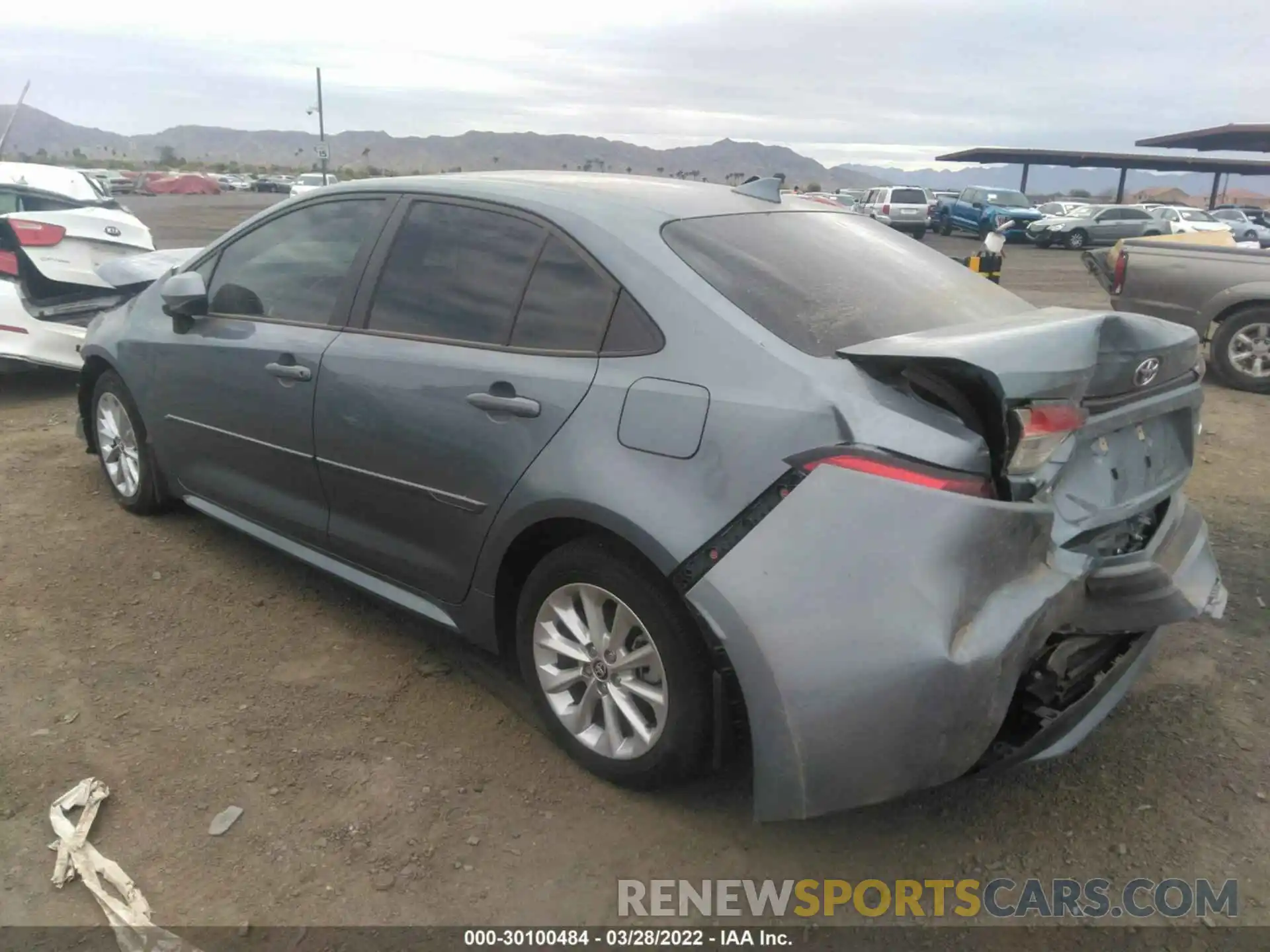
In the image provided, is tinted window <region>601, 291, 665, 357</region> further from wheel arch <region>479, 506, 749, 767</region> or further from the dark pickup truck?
the dark pickup truck

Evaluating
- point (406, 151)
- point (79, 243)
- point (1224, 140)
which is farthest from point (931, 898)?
point (406, 151)

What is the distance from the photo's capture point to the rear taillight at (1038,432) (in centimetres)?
220

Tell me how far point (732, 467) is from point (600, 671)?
30.6 inches

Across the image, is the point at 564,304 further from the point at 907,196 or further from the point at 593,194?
the point at 907,196

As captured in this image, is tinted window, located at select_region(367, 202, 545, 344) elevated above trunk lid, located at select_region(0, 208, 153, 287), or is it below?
above

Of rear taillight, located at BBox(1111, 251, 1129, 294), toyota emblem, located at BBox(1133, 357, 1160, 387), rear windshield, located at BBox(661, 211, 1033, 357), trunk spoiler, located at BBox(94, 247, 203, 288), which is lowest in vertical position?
rear taillight, located at BBox(1111, 251, 1129, 294)

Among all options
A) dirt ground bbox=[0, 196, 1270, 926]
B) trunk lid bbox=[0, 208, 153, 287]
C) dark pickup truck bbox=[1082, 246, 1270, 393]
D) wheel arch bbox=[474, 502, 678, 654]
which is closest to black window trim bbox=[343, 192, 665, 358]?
wheel arch bbox=[474, 502, 678, 654]

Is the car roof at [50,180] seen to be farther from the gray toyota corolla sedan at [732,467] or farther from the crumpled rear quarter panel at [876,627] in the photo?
the crumpled rear quarter panel at [876,627]

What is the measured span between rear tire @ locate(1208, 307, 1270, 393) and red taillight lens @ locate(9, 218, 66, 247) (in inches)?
360

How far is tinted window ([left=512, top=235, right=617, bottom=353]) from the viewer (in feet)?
8.93

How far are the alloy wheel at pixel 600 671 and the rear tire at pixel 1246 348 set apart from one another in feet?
25.0

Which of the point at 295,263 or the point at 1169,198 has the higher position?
the point at 295,263

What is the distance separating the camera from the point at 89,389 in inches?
193

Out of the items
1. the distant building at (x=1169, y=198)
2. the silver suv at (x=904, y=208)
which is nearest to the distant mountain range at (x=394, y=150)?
the distant building at (x=1169, y=198)
